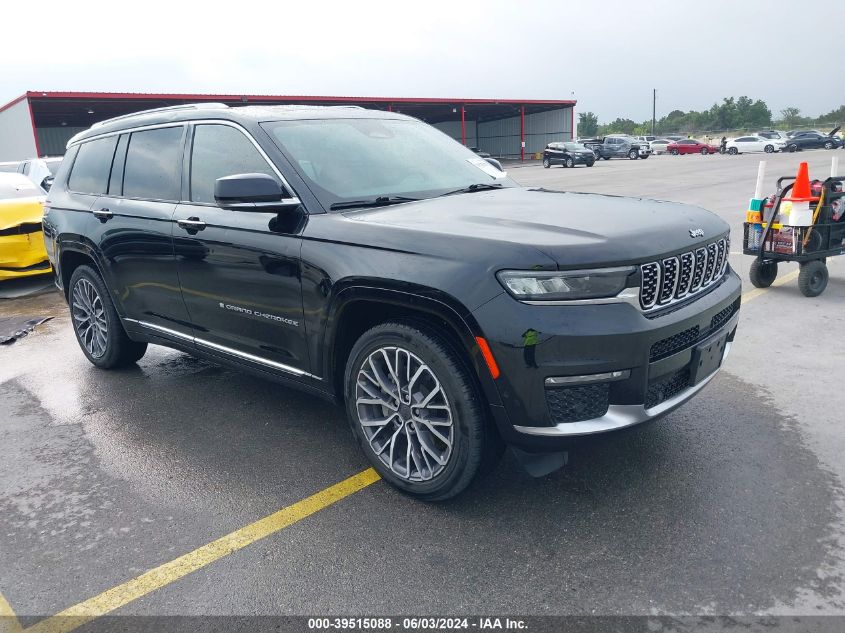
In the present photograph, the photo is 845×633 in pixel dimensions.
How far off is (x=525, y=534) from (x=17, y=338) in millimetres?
5830

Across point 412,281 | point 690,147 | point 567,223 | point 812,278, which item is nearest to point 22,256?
point 412,281

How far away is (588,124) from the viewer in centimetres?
12756

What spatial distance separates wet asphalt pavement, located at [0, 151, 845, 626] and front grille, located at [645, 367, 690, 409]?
22 centimetres

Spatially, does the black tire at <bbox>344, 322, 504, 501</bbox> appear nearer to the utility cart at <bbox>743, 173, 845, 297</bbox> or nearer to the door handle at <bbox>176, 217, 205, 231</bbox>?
the door handle at <bbox>176, 217, 205, 231</bbox>

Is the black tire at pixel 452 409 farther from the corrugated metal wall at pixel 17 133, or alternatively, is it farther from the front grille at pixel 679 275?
the corrugated metal wall at pixel 17 133

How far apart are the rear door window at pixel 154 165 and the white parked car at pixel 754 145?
5154cm

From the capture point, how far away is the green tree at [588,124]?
413 feet

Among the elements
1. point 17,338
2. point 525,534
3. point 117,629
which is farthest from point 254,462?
point 17,338

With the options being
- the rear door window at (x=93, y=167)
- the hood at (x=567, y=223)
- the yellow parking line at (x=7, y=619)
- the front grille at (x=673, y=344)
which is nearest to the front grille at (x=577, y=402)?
the front grille at (x=673, y=344)

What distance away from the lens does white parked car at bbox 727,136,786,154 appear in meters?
48.9

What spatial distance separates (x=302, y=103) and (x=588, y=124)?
97932mm

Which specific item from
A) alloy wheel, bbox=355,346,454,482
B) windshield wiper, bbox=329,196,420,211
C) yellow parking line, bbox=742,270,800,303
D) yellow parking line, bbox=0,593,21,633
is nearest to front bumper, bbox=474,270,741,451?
alloy wheel, bbox=355,346,454,482

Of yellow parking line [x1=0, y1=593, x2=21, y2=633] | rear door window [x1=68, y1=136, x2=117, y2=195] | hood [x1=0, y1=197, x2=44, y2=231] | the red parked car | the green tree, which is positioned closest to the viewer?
yellow parking line [x1=0, y1=593, x2=21, y2=633]

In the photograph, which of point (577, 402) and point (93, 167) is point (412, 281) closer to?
point (577, 402)
